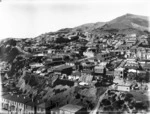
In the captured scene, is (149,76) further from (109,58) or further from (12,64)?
(12,64)

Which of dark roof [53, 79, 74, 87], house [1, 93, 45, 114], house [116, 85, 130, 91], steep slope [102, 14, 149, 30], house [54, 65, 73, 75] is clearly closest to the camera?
house [116, 85, 130, 91]

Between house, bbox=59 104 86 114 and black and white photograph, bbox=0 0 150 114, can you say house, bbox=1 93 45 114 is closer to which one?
black and white photograph, bbox=0 0 150 114

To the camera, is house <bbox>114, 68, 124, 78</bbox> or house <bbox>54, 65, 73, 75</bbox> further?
house <bbox>54, 65, 73, 75</bbox>

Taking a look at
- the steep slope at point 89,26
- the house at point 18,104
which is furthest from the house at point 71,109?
the steep slope at point 89,26

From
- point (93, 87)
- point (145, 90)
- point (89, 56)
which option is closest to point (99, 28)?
point (89, 56)

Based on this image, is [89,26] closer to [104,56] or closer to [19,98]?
[104,56]

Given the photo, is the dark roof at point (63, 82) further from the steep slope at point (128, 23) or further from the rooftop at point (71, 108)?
the steep slope at point (128, 23)

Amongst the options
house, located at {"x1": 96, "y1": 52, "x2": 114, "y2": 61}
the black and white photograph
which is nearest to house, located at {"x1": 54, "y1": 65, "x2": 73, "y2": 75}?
the black and white photograph

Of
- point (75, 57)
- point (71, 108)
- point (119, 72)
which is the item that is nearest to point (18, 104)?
point (71, 108)
